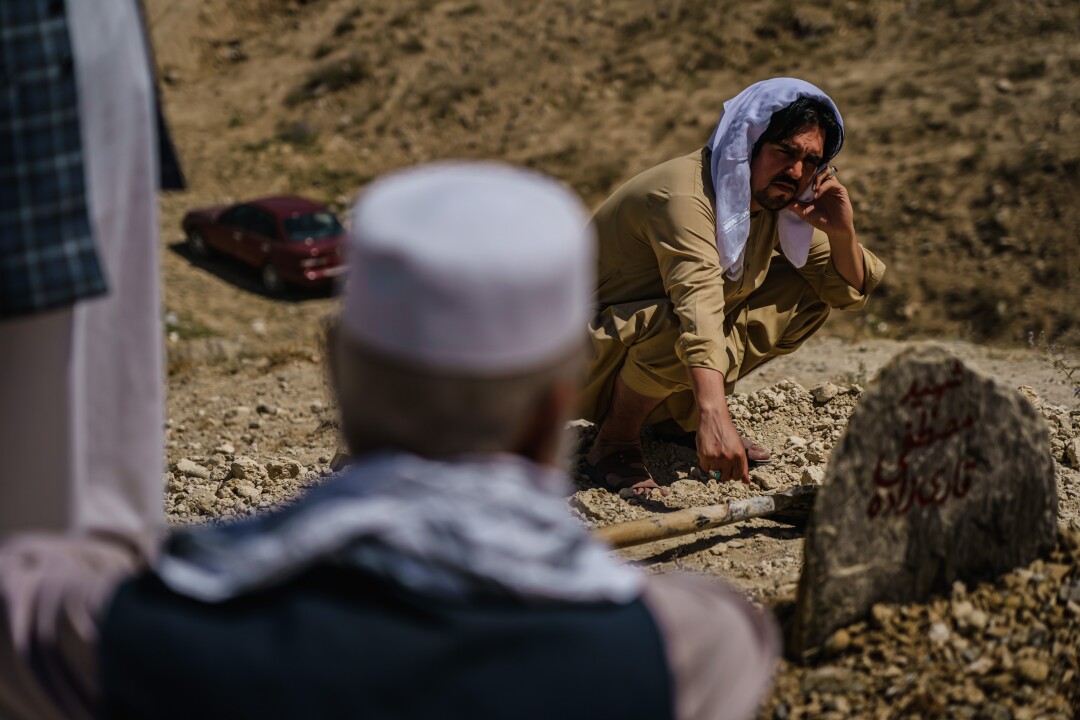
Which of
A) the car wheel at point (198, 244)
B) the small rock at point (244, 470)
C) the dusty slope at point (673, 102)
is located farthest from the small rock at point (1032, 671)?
the car wheel at point (198, 244)

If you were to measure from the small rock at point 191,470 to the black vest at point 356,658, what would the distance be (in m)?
3.34

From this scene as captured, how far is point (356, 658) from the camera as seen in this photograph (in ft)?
3.37

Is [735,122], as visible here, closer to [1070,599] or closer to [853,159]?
[1070,599]

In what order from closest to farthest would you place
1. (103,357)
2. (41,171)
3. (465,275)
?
(465,275) < (41,171) < (103,357)

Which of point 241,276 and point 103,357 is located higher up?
point 103,357

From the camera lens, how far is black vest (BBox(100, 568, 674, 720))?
1.03m

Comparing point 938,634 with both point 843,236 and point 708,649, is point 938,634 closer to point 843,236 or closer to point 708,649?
point 843,236

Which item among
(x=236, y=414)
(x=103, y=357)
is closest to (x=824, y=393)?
(x=236, y=414)

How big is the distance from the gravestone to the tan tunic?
903mm

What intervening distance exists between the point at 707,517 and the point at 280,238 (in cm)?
1023

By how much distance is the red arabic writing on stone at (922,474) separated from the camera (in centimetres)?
257

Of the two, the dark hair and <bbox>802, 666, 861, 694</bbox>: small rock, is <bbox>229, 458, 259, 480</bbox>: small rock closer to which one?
the dark hair

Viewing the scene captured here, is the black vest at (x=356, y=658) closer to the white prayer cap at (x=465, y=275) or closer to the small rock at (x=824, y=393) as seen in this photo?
the white prayer cap at (x=465, y=275)

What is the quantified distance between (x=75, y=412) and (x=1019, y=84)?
12.1 metres
